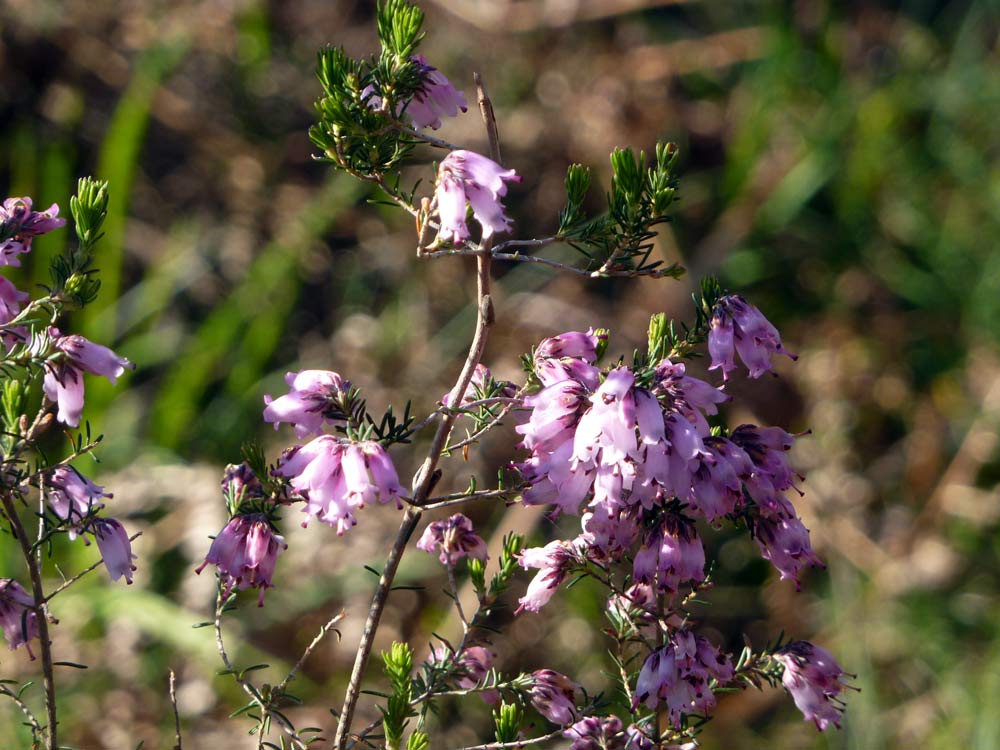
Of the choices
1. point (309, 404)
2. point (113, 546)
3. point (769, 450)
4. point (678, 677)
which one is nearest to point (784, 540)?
point (769, 450)

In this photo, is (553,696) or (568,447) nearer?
(568,447)

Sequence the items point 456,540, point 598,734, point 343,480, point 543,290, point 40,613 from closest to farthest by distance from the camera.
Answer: point 343,480 < point 40,613 < point 598,734 < point 456,540 < point 543,290

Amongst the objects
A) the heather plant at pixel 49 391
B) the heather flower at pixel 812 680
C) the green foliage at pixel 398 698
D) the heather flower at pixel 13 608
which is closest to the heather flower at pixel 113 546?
the heather plant at pixel 49 391

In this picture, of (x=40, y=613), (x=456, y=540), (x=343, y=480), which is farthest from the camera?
(x=456, y=540)

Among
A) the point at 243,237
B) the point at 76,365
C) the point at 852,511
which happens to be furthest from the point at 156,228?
the point at 76,365

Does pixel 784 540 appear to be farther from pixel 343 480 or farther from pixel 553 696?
pixel 343 480

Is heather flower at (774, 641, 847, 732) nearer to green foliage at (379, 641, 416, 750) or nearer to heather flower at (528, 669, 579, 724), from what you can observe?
heather flower at (528, 669, 579, 724)

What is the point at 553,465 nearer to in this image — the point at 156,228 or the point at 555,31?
the point at 156,228
